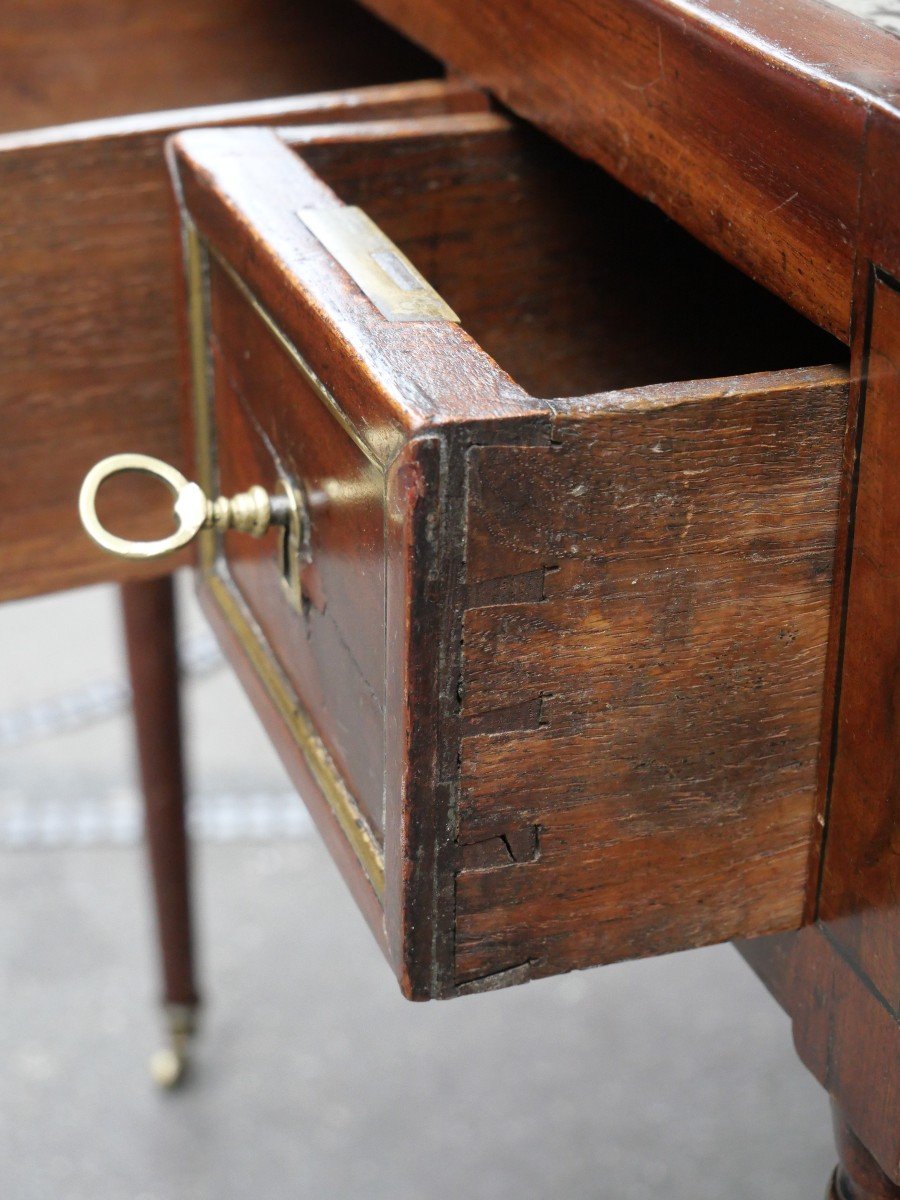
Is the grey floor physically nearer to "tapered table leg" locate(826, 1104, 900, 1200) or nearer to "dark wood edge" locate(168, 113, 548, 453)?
"tapered table leg" locate(826, 1104, 900, 1200)

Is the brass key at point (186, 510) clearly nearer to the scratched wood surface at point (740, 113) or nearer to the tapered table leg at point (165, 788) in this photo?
the scratched wood surface at point (740, 113)

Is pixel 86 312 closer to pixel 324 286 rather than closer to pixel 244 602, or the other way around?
pixel 244 602

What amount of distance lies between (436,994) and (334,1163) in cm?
71

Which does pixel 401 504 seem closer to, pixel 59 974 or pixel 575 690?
pixel 575 690

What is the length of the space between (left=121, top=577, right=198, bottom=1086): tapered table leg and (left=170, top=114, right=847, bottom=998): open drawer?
1.61 feet

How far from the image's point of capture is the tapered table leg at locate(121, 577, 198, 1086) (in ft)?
3.64

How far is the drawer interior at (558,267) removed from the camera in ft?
2.23

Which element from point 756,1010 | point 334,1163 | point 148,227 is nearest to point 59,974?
point 334,1163

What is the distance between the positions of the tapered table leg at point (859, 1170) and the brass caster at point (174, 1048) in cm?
73

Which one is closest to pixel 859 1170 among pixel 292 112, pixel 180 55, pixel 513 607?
pixel 513 607

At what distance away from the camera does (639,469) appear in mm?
447

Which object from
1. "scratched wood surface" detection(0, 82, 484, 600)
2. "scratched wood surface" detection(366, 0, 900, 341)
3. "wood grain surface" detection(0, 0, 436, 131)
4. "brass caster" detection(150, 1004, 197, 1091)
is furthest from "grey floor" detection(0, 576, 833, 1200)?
Answer: "scratched wood surface" detection(366, 0, 900, 341)

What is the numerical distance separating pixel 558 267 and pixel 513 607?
0.32 m

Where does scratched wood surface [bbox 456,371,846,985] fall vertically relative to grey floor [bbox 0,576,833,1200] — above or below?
above
